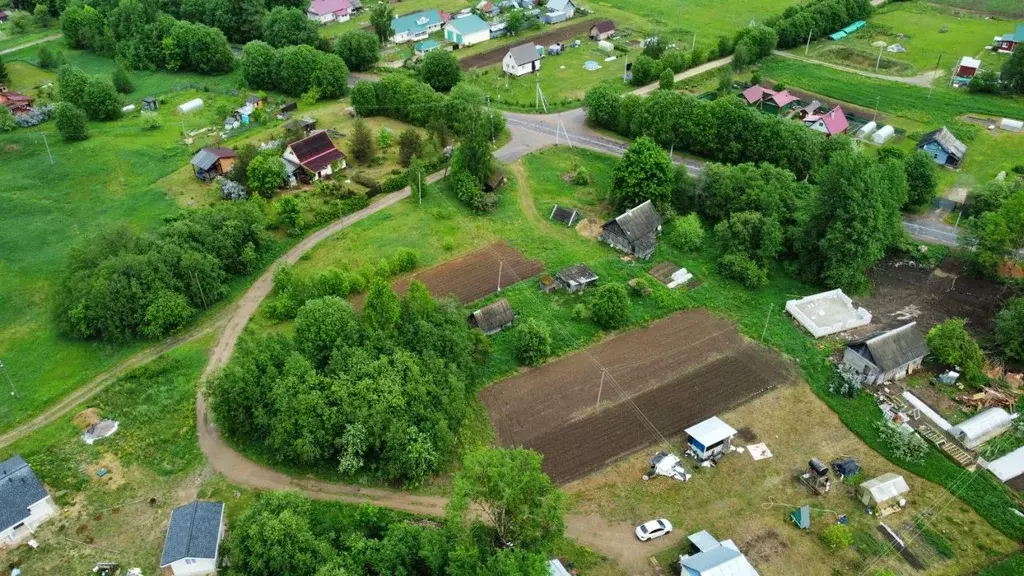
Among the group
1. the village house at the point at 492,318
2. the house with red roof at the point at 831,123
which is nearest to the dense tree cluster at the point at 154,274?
the village house at the point at 492,318

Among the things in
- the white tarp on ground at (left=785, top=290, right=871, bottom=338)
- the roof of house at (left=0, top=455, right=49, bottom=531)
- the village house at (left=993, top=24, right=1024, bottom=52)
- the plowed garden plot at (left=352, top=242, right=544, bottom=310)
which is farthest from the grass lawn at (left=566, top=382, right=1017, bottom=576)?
the village house at (left=993, top=24, right=1024, bottom=52)

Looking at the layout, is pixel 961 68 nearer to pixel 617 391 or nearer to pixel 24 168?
pixel 617 391

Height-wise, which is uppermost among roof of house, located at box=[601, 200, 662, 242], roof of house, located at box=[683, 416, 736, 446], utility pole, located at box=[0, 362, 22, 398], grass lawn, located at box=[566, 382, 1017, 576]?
roof of house, located at box=[601, 200, 662, 242]

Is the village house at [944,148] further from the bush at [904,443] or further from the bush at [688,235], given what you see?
the bush at [904,443]

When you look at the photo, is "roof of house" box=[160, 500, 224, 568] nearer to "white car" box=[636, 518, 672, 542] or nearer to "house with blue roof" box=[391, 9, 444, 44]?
"white car" box=[636, 518, 672, 542]

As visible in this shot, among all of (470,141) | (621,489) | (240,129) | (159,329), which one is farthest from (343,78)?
(621,489)

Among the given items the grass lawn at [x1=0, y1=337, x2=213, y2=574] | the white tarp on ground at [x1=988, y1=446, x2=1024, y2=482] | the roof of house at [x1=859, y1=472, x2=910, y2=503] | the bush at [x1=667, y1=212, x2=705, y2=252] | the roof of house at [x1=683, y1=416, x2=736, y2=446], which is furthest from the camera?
the bush at [x1=667, y1=212, x2=705, y2=252]
